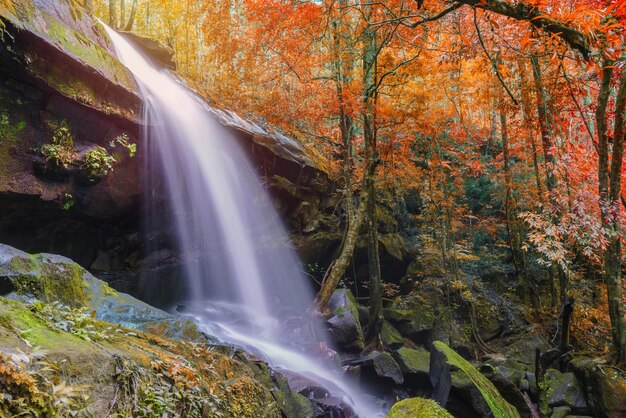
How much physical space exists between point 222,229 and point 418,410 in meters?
10.7

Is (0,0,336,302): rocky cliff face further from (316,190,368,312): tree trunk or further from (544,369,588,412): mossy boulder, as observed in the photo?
(544,369,588,412): mossy boulder

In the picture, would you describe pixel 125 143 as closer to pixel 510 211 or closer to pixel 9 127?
pixel 9 127

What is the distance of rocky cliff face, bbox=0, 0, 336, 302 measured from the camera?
729 centimetres

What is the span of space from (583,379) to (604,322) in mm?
3810

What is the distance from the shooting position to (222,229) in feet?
43.0

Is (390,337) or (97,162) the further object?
(390,337)

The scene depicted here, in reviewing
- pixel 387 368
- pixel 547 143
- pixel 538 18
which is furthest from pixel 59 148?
pixel 547 143

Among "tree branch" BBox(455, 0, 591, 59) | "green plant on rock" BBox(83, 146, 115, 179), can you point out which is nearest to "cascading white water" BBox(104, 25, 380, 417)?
"green plant on rock" BBox(83, 146, 115, 179)

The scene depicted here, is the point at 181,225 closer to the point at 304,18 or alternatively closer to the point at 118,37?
the point at 118,37

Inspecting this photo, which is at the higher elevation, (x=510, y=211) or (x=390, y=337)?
(x=510, y=211)

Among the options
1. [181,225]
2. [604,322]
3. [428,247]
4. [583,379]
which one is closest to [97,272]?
[181,225]

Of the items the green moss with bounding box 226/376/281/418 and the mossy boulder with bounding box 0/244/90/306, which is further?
the mossy boulder with bounding box 0/244/90/306

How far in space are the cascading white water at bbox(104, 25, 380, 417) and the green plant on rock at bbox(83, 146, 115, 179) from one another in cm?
119

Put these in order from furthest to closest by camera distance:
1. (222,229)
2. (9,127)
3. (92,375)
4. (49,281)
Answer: (222,229) → (9,127) → (49,281) → (92,375)
